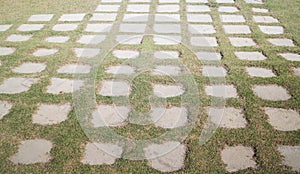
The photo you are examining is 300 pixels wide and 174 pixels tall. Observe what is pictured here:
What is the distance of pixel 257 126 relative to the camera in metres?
3.00

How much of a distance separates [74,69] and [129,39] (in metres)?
1.17

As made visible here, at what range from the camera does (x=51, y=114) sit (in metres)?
3.21

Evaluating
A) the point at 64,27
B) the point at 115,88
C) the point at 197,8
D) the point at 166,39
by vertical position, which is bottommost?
the point at 115,88

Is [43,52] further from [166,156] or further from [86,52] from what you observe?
[166,156]

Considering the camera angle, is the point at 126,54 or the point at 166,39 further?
the point at 166,39

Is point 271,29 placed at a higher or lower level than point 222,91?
higher

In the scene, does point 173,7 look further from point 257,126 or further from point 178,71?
point 257,126

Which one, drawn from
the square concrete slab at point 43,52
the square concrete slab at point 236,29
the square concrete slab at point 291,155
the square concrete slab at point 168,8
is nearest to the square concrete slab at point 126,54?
the square concrete slab at point 43,52

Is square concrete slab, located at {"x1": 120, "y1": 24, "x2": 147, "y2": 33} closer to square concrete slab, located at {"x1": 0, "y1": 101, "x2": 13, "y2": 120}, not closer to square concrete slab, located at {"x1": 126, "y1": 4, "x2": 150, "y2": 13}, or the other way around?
square concrete slab, located at {"x1": 126, "y1": 4, "x2": 150, "y2": 13}

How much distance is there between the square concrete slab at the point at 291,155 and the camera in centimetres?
260

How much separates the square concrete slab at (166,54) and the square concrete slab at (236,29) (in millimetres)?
1221

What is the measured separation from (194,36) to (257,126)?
2.28 metres

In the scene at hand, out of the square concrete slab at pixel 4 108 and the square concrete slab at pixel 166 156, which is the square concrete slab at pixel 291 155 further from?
the square concrete slab at pixel 4 108

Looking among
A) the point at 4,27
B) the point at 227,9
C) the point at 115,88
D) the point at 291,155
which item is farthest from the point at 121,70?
the point at 227,9
